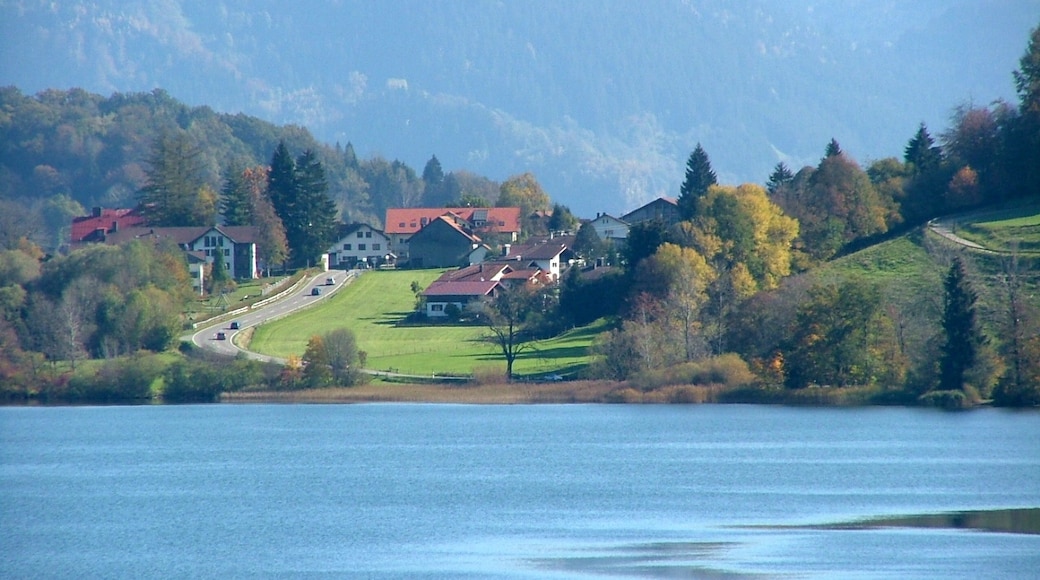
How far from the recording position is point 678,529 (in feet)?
114

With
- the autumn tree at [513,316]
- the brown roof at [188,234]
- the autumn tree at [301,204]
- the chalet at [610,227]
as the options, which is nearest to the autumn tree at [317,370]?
the autumn tree at [513,316]

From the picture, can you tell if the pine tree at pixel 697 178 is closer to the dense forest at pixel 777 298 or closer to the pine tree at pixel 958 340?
the dense forest at pixel 777 298

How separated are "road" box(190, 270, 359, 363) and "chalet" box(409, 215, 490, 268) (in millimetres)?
8408

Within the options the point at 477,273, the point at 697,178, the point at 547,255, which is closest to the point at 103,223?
the point at 477,273

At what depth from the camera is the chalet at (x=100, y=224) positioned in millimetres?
129250

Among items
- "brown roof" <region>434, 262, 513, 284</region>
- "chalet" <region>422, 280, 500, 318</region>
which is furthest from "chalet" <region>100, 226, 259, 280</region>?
"chalet" <region>422, 280, 500, 318</region>

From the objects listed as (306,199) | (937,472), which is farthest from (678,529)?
(306,199)

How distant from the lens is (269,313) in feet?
321

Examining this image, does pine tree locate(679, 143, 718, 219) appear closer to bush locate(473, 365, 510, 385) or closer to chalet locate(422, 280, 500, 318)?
chalet locate(422, 280, 500, 318)

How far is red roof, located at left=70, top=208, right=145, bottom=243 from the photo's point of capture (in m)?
130

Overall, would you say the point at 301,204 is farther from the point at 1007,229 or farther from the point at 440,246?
the point at 1007,229

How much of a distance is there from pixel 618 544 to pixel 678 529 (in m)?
2.59

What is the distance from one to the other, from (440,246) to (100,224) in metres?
34.6

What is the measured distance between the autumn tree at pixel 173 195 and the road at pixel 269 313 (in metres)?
16.5
